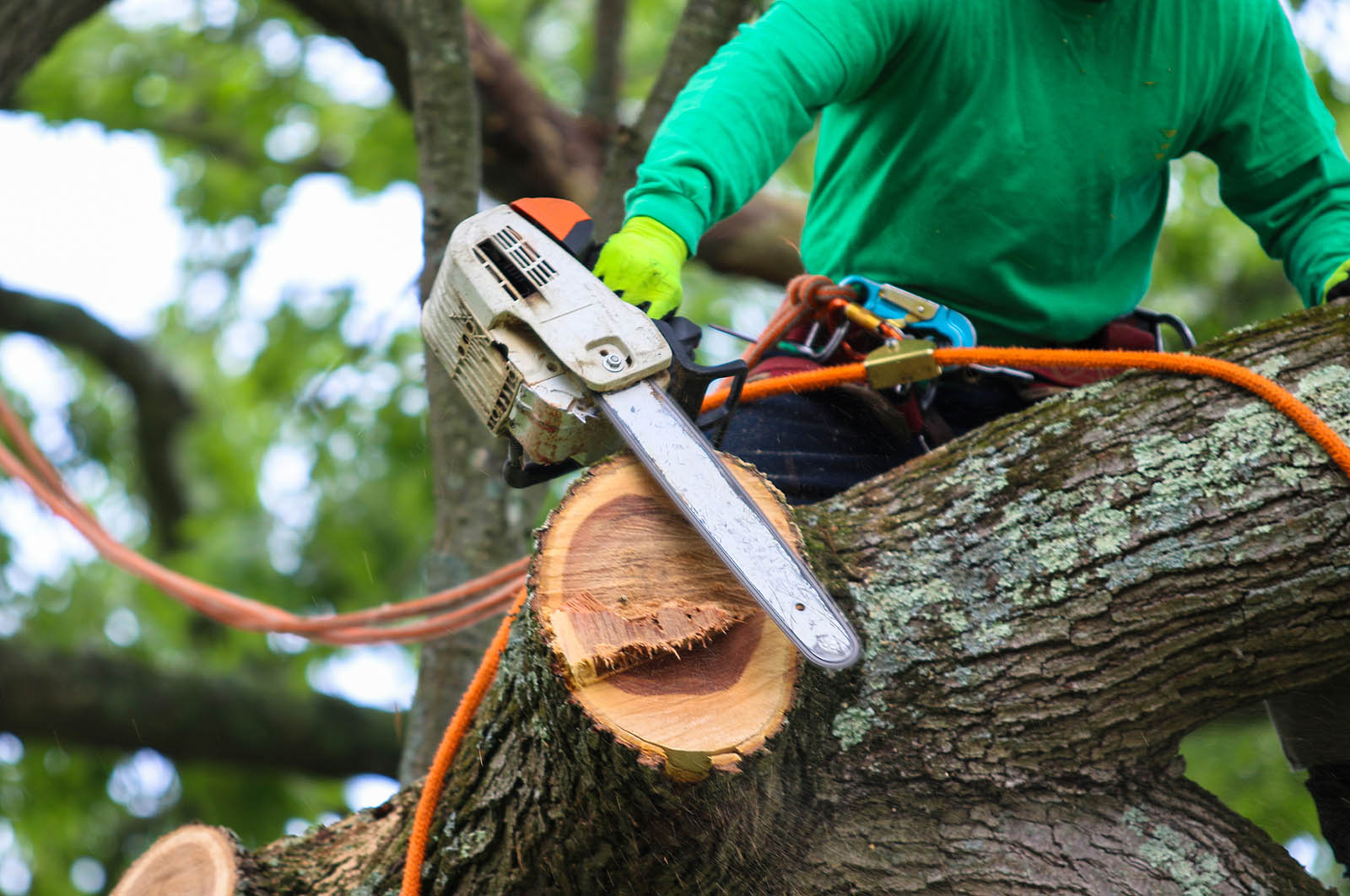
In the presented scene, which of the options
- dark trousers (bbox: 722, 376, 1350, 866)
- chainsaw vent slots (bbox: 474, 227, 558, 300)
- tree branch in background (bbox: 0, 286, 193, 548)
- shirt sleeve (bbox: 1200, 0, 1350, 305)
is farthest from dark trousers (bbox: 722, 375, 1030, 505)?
tree branch in background (bbox: 0, 286, 193, 548)

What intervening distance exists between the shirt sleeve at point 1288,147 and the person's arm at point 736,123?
705 mm

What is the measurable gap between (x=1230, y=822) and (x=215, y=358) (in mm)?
7207

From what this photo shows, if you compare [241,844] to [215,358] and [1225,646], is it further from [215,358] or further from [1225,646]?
[215,358]

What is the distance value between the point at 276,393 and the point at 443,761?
13.0ft

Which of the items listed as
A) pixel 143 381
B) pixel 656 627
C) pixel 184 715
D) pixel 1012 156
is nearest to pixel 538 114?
pixel 1012 156

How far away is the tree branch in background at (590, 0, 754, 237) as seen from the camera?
2.56m

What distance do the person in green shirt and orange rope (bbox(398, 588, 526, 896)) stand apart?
1.79 ft

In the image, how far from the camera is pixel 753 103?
1639 millimetres

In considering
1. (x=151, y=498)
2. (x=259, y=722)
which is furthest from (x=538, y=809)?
(x=151, y=498)

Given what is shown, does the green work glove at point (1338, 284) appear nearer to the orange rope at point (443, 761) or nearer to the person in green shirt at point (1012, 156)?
the person in green shirt at point (1012, 156)

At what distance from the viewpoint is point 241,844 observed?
1.68 metres

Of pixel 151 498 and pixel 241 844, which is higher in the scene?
pixel 241 844

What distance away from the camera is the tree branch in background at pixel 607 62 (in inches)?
152

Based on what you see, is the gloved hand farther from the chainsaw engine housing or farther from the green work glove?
the green work glove
